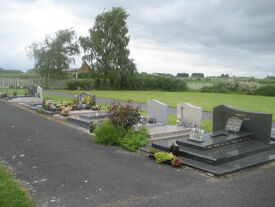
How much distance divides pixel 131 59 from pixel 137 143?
32119 millimetres

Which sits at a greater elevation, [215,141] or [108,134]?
[215,141]

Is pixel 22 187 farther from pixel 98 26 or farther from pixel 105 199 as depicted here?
pixel 98 26

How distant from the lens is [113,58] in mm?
37969

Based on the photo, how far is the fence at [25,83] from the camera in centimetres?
3512

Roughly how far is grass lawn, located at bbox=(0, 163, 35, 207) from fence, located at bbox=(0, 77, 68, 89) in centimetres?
3256

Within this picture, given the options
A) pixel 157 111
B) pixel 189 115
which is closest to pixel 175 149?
pixel 189 115

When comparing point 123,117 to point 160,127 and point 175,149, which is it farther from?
point 160,127

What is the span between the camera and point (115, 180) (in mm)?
5441

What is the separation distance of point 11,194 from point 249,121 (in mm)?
6377

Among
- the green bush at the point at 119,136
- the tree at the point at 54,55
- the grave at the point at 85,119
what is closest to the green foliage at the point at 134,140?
the green bush at the point at 119,136

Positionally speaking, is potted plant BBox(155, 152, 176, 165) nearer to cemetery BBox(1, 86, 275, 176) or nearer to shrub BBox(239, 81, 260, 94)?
cemetery BBox(1, 86, 275, 176)

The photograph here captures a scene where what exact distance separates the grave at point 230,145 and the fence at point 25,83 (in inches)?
1230

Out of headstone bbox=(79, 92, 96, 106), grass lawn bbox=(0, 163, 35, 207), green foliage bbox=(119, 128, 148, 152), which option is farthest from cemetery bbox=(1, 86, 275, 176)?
headstone bbox=(79, 92, 96, 106)

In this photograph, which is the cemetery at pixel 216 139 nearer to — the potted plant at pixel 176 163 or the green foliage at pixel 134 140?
the potted plant at pixel 176 163
